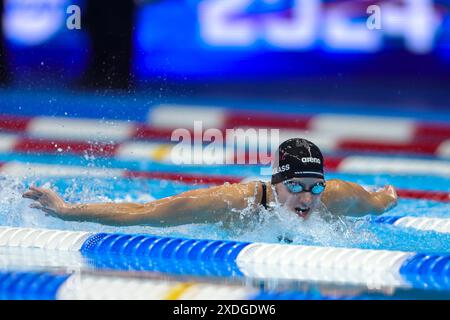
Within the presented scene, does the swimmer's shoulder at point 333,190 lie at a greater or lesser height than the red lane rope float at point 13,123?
lesser

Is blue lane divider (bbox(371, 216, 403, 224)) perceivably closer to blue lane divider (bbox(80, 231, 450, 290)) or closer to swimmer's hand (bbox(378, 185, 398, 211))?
swimmer's hand (bbox(378, 185, 398, 211))

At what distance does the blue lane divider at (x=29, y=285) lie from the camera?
3092 mm

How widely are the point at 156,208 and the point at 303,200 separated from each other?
0.72m

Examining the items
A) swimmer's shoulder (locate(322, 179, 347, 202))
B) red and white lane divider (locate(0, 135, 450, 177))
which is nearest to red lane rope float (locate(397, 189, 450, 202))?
red and white lane divider (locate(0, 135, 450, 177))

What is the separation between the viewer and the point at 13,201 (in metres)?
5.16

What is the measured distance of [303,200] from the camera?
4301 mm

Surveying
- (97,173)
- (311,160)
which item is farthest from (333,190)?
(97,173)

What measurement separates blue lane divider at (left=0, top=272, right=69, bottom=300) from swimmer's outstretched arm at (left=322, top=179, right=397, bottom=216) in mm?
1732

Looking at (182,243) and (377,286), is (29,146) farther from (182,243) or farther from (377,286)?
(377,286)

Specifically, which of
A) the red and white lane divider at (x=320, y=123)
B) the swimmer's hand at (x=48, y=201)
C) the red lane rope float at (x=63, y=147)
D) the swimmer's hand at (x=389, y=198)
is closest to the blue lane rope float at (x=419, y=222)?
the swimmer's hand at (x=389, y=198)

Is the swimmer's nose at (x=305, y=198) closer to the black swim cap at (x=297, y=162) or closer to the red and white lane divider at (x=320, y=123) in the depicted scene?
the black swim cap at (x=297, y=162)

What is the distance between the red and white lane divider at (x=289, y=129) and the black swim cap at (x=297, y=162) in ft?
12.7

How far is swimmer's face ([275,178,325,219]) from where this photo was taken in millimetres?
4301

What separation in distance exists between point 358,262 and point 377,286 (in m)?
0.48
